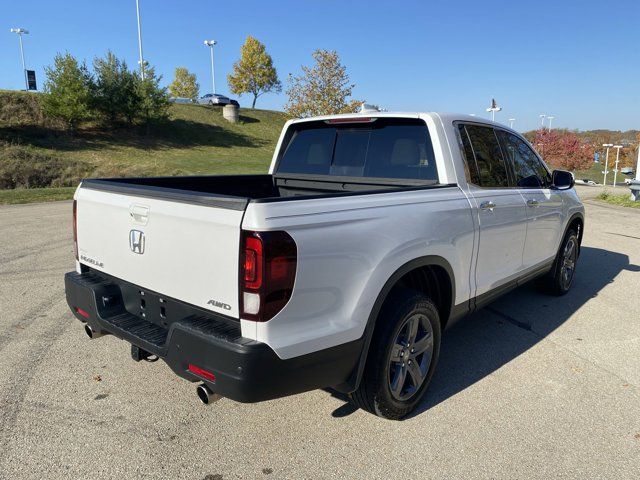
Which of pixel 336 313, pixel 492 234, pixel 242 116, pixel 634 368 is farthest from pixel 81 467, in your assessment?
pixel 242 116

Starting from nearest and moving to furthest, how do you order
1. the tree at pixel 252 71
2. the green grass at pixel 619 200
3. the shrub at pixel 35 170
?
the green grass at pixel 619 200
the shrub at pixel 35 170
the tree at pixel 252 71

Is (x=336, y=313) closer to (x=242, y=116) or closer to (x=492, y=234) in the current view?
(x=492, y=234)

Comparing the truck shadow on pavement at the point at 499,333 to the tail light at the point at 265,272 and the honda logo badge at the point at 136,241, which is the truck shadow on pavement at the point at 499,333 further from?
the honda logo badge at the point at 136,241

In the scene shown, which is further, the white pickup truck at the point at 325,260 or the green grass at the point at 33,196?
the green grass at the point at 33,196

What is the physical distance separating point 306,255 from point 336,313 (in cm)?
38

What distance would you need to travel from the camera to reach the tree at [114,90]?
37406 millimetres

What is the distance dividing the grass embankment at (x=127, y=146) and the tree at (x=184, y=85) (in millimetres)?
35172

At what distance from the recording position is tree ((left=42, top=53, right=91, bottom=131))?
34469 mm

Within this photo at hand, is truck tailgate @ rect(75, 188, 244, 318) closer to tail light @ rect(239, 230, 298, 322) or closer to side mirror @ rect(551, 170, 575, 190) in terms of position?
tail light @ rect(239, 230, 298, 322)

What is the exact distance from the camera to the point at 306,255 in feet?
7.13

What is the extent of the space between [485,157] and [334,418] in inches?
91.0

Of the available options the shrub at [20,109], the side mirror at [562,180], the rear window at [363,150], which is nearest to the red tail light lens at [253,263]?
the rear window at [363,150]

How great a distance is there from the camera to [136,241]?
2666 mm

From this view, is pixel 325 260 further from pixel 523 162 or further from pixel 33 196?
pixel 33 196
